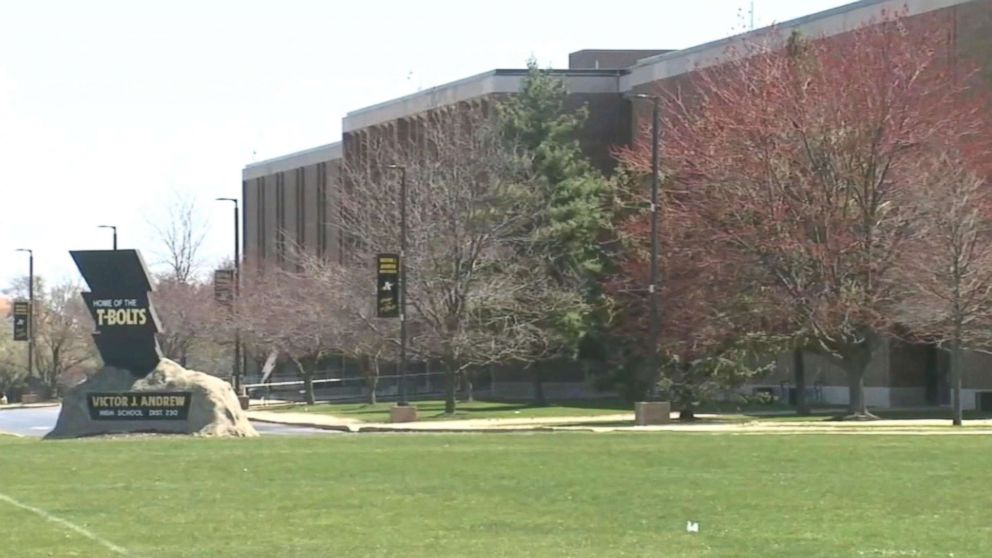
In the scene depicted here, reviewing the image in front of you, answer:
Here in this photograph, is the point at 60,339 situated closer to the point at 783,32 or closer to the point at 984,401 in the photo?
the point at 783,32

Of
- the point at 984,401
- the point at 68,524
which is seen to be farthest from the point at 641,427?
the point at 68,524

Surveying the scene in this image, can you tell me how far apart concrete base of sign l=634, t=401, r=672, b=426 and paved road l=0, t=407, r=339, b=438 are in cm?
850

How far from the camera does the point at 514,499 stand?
18.5m

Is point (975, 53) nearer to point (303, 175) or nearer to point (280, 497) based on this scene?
point (280, 497)

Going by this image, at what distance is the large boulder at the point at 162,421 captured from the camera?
120 ft

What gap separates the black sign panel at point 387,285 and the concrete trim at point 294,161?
49718 mm

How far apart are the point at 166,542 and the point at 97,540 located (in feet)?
2.38

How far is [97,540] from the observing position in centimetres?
1478

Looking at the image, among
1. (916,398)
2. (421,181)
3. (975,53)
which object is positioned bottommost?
(916,398)

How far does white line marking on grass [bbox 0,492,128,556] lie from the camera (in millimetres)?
14219

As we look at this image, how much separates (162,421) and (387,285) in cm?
1311

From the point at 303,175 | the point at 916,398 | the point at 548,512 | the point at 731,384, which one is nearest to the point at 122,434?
the point at 731,384

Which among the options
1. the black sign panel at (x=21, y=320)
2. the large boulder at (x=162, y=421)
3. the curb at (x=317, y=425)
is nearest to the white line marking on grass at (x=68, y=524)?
the large boulder at (x=162, y=421)

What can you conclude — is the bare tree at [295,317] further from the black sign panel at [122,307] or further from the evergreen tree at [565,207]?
the black sign panel at [122,307]
